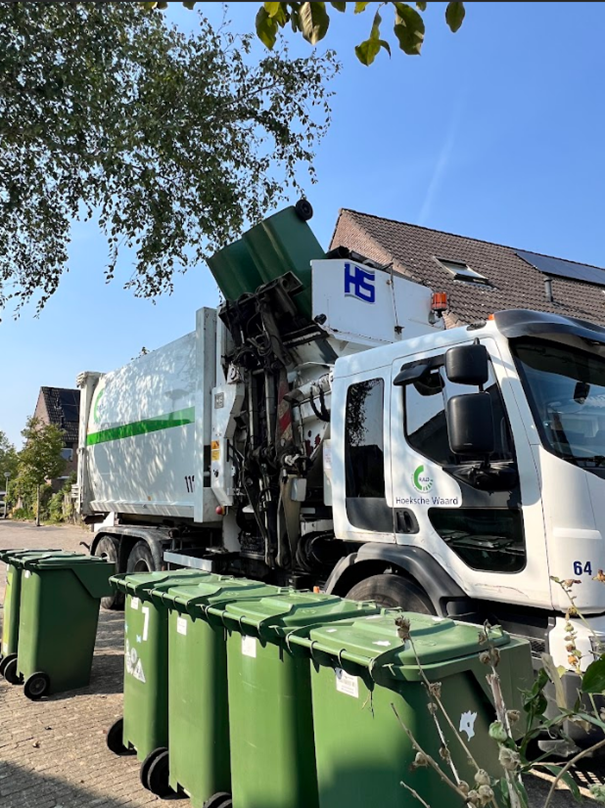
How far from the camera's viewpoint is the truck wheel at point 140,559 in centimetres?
705

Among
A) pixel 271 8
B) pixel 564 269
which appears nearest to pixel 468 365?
pixel 271 8

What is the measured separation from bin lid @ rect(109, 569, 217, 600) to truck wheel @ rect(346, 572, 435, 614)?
95cm

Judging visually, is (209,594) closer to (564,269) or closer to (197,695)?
(197,695)

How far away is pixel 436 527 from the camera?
3.74m

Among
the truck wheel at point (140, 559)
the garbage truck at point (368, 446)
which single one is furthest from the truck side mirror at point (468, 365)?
the truck wheel at point (140, 559)

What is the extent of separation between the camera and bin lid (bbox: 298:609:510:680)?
2.16 meters

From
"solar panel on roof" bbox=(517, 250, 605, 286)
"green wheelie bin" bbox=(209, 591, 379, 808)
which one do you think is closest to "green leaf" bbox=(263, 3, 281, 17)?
"green wheelie bin" bbox=(209, 591, 379, 808)

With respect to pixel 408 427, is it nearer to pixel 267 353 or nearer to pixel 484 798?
pixel 267 353

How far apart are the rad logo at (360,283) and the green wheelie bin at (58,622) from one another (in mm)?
3119

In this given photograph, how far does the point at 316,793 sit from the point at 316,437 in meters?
2.84

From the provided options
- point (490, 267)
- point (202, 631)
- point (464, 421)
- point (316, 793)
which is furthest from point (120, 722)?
point (490, 267)

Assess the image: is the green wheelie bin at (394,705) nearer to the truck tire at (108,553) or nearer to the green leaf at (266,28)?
the green leaf at (266,28)

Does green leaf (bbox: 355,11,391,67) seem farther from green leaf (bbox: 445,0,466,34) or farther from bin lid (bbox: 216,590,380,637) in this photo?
bin lid (bbox: 216,590,380,637)

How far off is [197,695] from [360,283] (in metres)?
3.48
